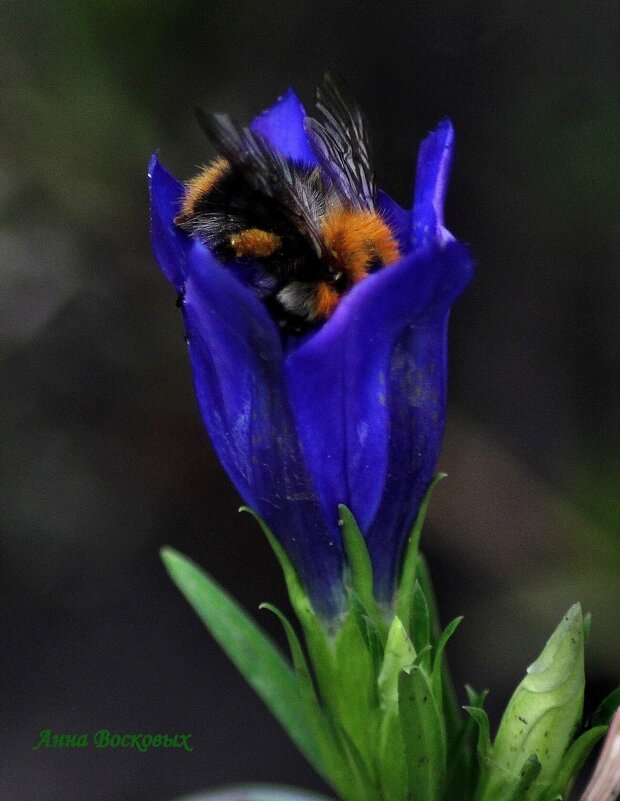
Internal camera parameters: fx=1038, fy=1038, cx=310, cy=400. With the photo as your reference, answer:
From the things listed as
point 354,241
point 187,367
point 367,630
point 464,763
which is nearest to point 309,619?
point 367,630

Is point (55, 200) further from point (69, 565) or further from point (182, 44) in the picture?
point (69, 565)

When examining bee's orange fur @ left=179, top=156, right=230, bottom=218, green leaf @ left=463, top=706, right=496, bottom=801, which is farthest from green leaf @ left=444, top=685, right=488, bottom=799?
bee's orange fur @ left=179, top=156, right=230, bottom=218

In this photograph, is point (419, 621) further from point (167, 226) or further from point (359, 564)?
point (167, 226)

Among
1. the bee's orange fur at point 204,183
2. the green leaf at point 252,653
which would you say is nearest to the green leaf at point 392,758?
the green leaf at point 252,653

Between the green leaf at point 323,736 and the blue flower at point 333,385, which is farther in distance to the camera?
the green leaf at point 323,736

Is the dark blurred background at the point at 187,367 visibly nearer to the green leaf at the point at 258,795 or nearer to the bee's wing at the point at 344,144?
the green leaf at the point at 258,795
